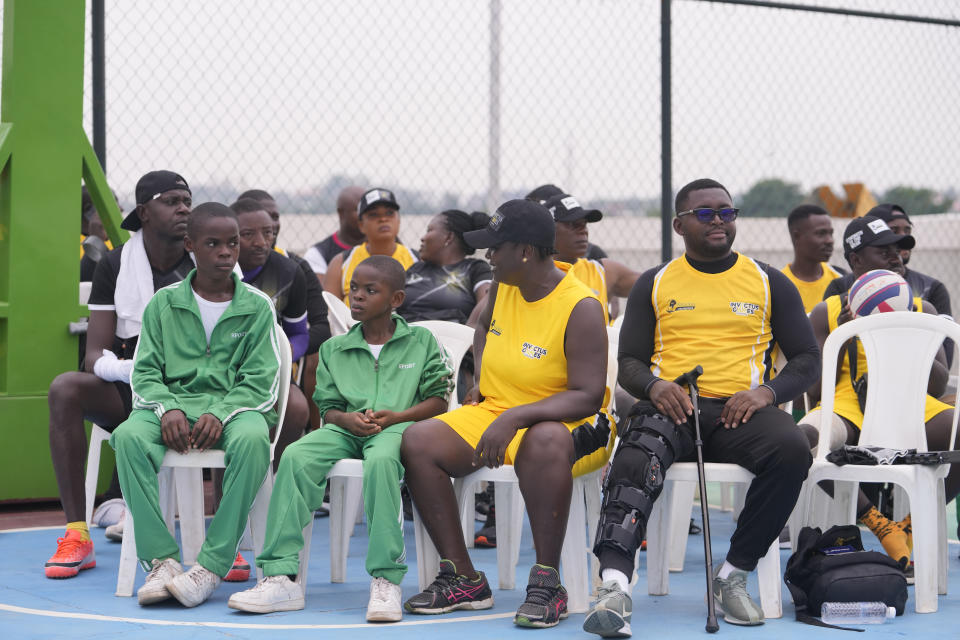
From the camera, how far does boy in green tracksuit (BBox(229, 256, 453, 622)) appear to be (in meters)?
4.01

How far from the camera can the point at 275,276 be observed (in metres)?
5.42

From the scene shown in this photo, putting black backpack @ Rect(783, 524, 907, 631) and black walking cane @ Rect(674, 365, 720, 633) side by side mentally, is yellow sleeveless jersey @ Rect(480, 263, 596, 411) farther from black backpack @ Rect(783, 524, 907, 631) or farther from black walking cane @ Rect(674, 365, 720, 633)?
black backpack @ Rect(783, 524, 907, 631)

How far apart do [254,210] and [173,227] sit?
494 millimetres

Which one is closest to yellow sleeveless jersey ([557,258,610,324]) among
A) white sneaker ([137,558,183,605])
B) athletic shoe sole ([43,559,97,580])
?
white sneaker ([137,558,183,605])

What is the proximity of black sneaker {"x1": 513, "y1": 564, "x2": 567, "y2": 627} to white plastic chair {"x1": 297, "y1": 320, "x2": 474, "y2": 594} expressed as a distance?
76cm

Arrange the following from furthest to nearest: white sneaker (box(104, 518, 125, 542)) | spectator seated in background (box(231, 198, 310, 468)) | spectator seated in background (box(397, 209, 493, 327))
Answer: spectator seated in background (box(397, 209, 493, 327)) < spectator seated in background (box(231, 198, 310, 468)) < white sneaker (box(104, 518, 125, 542))

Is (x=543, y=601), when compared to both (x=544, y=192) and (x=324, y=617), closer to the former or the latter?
(x=324, y=617)

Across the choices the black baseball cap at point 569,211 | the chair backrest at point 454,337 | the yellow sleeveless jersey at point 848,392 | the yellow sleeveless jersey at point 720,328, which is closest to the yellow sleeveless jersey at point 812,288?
the yellow sleeveless jersey at point 848,392

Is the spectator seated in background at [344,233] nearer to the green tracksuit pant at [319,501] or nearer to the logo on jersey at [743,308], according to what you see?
the green tracksuit pant at [319,501]

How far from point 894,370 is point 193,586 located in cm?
273

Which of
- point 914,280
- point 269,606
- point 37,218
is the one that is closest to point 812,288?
point 914,280

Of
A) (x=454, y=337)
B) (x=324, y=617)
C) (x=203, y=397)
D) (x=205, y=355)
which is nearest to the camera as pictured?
(x=324, y=617)

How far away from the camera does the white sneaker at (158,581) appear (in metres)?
4.04

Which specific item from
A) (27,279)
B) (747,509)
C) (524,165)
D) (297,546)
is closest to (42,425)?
(27,279)
